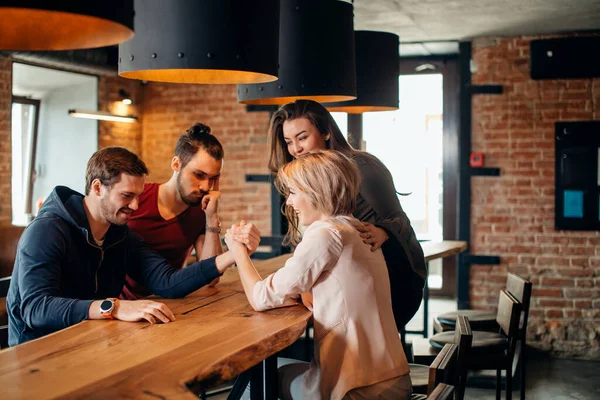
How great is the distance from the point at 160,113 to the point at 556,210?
405cm

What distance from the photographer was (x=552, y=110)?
645 centimetres

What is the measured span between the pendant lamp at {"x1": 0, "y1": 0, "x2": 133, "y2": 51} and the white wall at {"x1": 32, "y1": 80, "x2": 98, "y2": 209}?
5704 millimetres

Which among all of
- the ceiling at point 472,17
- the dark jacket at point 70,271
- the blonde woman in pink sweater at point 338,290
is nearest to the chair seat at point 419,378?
the blonde woman in pink sweater at point 338,290

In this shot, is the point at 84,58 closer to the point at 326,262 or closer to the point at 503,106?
the point at 503,106

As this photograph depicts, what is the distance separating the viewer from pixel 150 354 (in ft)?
5.95

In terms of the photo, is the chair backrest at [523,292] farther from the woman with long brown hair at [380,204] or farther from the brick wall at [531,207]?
the brick wall at [531,207]

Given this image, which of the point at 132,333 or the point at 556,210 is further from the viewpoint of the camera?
the point at 556,210

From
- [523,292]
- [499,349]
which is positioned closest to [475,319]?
[499,349]

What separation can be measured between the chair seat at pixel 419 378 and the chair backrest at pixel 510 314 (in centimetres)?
54

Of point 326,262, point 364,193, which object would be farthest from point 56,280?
point 364,193

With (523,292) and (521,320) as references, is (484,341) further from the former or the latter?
(521,320)

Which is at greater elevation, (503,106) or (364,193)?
(503,106)

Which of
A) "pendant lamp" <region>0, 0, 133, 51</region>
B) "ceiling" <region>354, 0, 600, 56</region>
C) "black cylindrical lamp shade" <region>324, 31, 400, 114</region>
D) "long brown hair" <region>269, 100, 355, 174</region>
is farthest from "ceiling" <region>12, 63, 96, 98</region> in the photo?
"pendant lamp" <region>0, 0, 133, 51</region>

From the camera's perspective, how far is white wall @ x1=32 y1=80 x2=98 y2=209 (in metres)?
7.29
